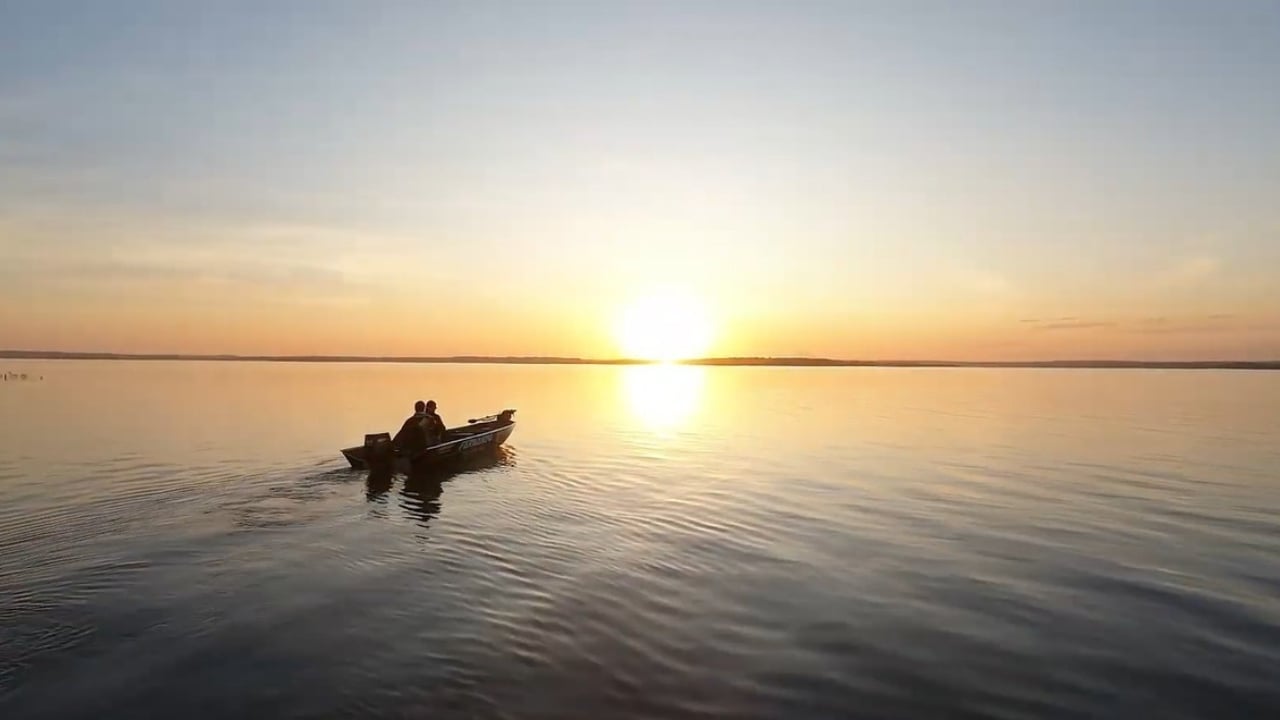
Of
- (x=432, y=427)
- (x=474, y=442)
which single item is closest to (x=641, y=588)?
(x=432, y=427)

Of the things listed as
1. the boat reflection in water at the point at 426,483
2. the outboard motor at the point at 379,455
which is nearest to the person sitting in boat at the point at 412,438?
the outboard motor at the point at 379,455

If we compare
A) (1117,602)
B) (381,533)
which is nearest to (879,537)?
(1117,602)

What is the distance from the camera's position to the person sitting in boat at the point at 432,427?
2699 cm

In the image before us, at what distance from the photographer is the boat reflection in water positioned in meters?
20.7

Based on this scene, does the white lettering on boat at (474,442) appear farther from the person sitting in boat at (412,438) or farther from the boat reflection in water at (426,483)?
the person sitting in boat at (412,438)

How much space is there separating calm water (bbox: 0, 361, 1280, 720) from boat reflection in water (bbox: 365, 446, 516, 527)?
232 mm

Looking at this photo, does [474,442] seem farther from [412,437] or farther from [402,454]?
[402,454]

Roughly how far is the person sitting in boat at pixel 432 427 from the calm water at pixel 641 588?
2229 mm

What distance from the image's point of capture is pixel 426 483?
83.0 feet

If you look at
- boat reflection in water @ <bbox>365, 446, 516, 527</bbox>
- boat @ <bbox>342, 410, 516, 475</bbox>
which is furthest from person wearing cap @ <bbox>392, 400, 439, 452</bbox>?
boat reflection in water @ <bbox>365, 446, 516, 527</bbox>

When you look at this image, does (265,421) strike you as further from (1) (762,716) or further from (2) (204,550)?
(1) (762,716)

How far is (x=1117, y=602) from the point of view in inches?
499

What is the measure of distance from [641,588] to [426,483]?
47.4ft

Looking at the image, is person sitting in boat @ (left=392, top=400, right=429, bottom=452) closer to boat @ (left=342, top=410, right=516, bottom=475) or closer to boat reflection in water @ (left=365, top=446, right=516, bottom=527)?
boat @ (left=342, top=410, right=516, bottom=475)
